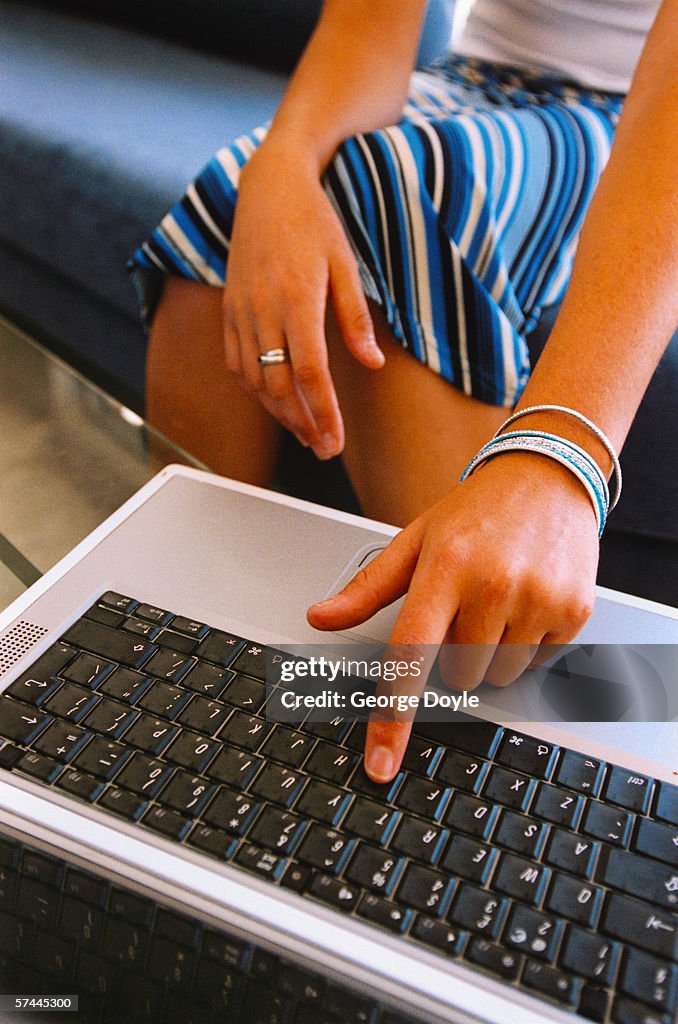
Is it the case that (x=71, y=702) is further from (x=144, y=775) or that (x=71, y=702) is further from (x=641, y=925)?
(x=641, y=925)

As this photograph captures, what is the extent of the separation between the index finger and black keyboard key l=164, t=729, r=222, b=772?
7 centimetres

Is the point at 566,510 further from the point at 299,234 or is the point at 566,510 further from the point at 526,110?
the point at 526,110

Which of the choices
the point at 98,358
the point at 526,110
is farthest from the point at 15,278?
the point at 526,110

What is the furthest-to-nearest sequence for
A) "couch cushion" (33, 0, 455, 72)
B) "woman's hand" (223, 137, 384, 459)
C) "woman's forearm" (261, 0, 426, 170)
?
"couch cushion" (33, 0, 455, 72)
"woman's forearm" (261, 0, 426, 170)
"woman's hand" (223, 137, 384, 459)

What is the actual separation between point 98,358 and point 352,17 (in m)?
0.59

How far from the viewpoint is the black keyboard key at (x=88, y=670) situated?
1.41 ft

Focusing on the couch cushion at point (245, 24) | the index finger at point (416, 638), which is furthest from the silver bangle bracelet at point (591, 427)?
the couch cushion at point (245, 24)

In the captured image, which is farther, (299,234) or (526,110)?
(526,110)

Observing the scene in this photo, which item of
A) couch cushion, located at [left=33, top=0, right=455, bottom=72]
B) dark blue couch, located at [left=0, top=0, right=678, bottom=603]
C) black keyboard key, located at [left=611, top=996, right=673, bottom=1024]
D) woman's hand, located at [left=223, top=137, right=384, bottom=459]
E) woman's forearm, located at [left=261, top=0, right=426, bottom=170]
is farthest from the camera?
couch cushion, located at [left=33, top=0, right=455, bottom=72]

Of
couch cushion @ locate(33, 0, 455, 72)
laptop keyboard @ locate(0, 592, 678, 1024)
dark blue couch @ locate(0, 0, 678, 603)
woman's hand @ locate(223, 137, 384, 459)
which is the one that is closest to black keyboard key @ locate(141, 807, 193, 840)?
laptop keyboard @ locate(0, 592, 678, 1024)

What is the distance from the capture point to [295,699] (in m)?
0.43

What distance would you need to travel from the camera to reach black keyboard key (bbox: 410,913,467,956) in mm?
332

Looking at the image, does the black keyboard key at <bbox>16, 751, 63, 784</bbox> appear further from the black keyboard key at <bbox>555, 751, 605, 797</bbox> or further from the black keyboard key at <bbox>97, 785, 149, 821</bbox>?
the black keyboard key at <bbox>555, 751, 605, 797</bbox>

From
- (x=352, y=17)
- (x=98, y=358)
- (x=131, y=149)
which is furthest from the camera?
(x=98, y=358)
